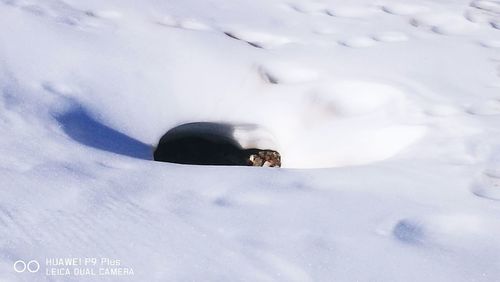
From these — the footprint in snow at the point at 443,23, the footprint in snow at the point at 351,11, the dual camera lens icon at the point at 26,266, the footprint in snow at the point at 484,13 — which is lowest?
the dual camera lens icon at the point at 26,266

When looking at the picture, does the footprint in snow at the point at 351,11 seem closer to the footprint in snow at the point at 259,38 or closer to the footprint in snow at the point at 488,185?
the footprint in snow at the point at 259,38

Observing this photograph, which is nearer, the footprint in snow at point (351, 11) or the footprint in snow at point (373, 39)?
the footprint in snow at point (373, 39)

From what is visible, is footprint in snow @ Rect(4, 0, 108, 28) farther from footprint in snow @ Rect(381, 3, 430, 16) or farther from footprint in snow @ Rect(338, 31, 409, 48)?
footprint in snow @ Rect(381, 3, 430, 16)

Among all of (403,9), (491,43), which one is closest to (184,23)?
(403,9)

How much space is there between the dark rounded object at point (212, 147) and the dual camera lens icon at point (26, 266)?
2.00 feet

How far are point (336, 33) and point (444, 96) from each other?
0.49 meters

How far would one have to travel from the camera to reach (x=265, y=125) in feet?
5.19

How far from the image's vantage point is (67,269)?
940mm

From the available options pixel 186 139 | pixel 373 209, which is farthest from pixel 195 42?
pixel 373 209

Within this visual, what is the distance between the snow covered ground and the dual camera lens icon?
0.04 ft

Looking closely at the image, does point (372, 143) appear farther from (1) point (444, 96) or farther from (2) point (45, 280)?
(2) point (45, 280)

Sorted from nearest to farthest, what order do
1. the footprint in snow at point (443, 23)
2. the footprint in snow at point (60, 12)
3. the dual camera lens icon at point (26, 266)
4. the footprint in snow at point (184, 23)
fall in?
1. the dual camera lens icon at point (26, 266)
2. the footprint in snow at point (60, 12)
3. the footprint in snow at point (184, 23)
4. the footprint in snow at point (443, 23)

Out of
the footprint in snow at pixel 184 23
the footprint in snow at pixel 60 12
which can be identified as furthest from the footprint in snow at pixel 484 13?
the footprint in snow at pixel 60 12

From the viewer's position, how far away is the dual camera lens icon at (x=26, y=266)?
36.7 inches
